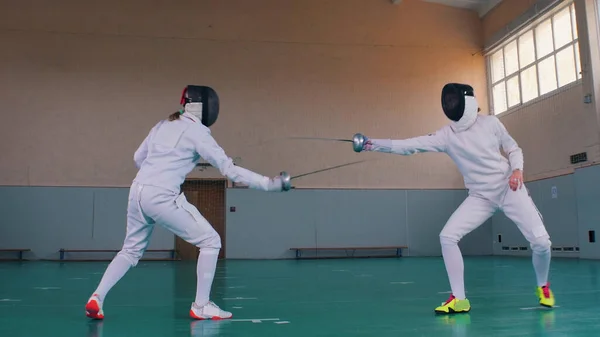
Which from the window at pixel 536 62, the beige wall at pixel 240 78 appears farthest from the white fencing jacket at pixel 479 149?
the beige wall at pixel 240 78

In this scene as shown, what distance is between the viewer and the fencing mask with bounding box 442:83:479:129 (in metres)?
3.84

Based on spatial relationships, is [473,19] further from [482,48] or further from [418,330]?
[418,330]

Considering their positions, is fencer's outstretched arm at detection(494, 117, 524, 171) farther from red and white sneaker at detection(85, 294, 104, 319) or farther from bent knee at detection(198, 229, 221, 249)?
red and white sneaker at detection(85, 294, 104, 319)

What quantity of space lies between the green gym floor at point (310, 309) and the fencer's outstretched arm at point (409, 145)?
1140 mm

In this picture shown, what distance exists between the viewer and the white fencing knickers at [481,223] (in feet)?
11.8

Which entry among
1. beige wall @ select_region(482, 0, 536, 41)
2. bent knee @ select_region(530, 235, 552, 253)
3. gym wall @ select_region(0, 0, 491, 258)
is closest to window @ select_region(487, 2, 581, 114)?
beige wall @ select_region(482, 0, 536, 41)

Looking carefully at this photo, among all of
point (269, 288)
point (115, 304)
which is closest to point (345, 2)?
point (269, 288)

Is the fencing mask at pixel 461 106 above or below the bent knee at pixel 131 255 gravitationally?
above

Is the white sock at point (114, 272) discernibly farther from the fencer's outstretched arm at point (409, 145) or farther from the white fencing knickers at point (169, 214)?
the fencer's outstretched arm at point (409, 145)

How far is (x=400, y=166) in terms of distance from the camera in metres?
14.0

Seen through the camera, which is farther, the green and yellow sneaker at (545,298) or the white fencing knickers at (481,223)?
the green and yellow sneaker at (545,298)

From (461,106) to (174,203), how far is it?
6.87ft

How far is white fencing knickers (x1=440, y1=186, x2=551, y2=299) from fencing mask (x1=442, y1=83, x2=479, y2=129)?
22.0 inches

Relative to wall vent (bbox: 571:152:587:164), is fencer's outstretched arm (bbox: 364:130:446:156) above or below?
below
